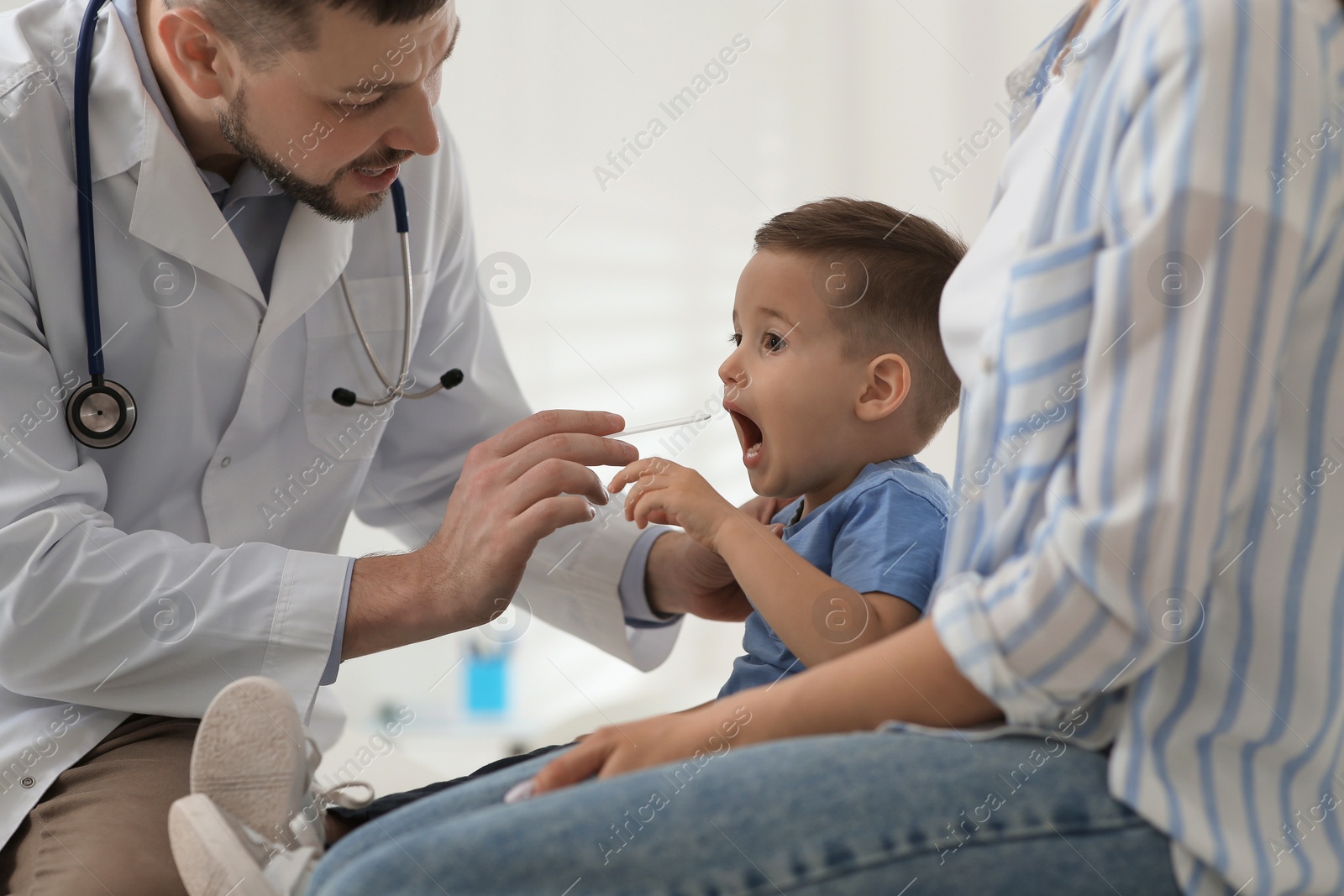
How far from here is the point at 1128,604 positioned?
583 mm

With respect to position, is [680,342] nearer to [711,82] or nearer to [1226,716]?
[711,82]

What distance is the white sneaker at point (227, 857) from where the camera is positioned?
698 millimetres

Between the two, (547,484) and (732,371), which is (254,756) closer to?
(547,484)

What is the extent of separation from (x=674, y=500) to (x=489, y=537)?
23 centimetres

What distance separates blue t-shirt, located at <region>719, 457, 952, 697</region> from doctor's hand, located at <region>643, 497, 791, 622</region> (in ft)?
0.36

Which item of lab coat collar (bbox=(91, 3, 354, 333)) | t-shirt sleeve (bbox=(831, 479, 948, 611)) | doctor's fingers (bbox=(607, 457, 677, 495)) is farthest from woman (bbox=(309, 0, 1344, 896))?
lab coat collar (bbox=(91, 3, 354, 333))

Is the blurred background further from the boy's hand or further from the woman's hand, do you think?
the woman's hand

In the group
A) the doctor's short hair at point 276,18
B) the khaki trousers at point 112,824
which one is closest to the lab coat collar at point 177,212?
the doctor's short hair at point 276,18

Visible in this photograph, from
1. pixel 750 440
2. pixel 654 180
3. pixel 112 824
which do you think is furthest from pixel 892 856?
pixel 654 180

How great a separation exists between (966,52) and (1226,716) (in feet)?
6.59

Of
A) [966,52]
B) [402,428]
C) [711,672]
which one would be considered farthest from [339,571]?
[966,52]

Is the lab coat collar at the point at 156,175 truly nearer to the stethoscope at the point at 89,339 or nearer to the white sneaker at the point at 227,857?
the stethoscope at the point at 89,339

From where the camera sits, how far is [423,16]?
1.13 metres

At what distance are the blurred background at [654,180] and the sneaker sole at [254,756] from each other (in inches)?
54.7
